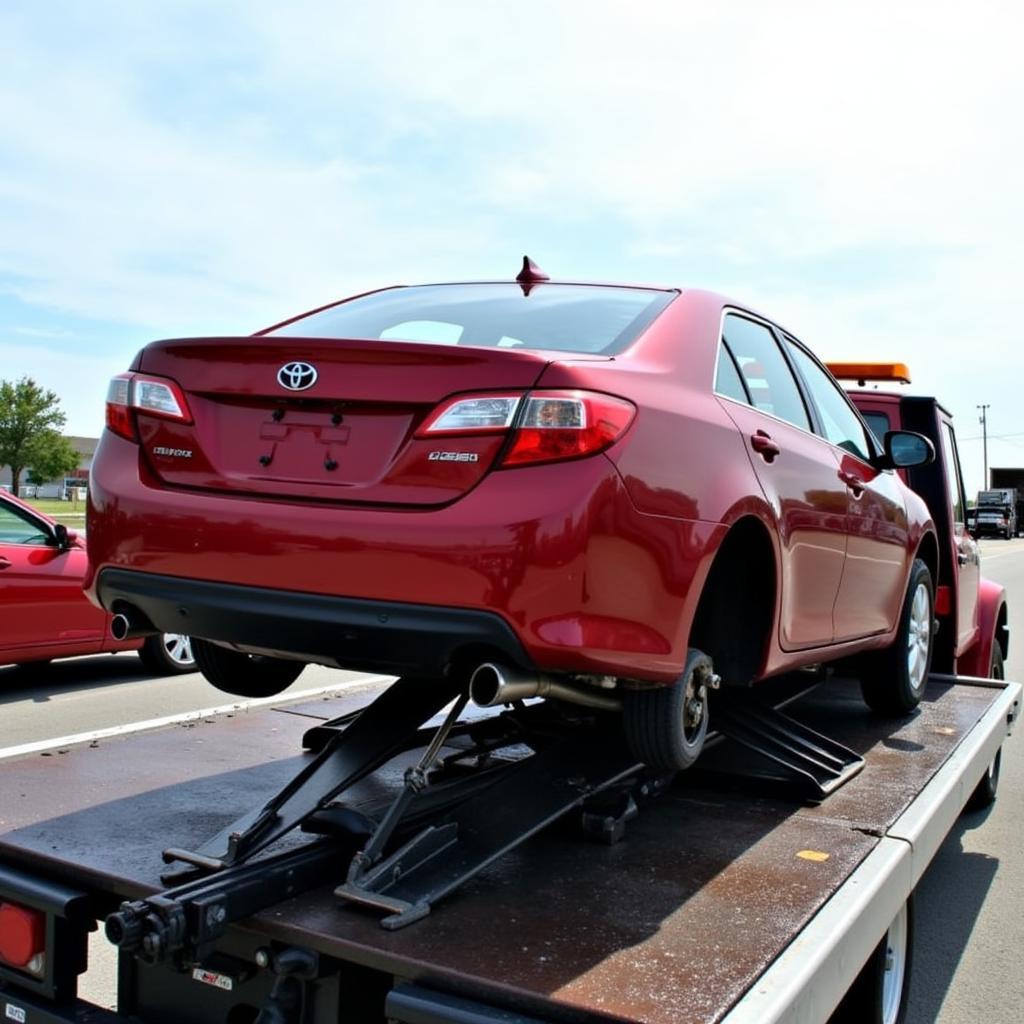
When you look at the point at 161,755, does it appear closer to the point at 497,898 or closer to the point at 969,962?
the point at 497,898

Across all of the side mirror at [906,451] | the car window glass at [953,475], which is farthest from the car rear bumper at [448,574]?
the car window glass at [953,475]

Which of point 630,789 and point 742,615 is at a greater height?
point 742,615

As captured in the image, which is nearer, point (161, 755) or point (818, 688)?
point (161, 755)

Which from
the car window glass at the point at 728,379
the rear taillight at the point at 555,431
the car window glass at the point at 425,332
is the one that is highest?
the car window glass at the point at 425,332

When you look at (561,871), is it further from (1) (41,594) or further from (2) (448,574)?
(1) (41,594)

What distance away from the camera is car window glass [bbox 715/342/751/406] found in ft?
11.3

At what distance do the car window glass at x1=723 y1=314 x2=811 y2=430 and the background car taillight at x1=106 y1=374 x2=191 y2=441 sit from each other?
1674mm

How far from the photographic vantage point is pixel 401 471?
272cm

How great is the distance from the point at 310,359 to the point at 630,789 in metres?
1.49

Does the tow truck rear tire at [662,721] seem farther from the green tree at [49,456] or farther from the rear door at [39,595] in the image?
the green tree at [49,456]

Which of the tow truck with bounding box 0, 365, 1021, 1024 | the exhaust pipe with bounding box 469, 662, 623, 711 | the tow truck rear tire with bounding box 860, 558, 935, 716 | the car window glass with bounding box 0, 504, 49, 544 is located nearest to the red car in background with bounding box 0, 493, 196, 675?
the car window glass with bounding box 0, 504, 49, 544

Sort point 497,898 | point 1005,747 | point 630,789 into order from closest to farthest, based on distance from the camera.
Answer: point 497,898 → point 630,789 → point 1005,747

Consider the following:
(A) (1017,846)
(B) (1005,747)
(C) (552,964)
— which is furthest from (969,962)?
(B) (1005,747)

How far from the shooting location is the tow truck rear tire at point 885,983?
294 cm
